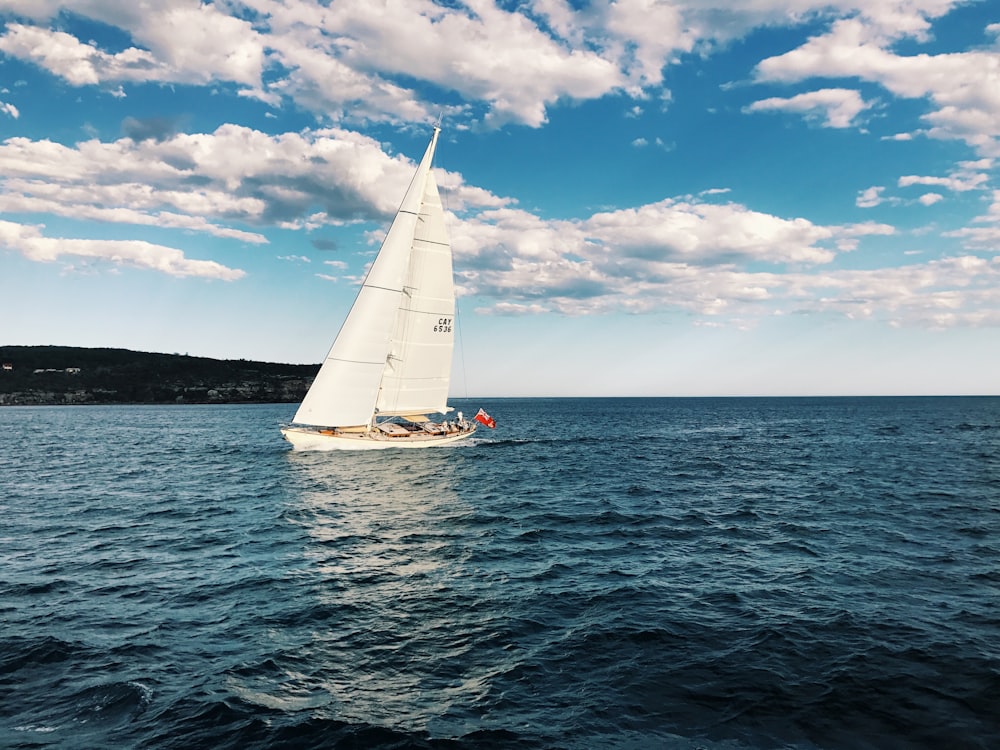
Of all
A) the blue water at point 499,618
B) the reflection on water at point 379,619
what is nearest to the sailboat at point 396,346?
the blue water at point 499,618

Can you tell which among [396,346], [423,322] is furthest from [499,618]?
[423,322]

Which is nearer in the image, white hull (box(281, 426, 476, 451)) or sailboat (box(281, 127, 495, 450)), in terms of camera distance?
sailboat (box(281, 127, 495, 450))

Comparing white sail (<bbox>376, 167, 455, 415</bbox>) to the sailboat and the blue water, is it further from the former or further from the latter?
the blue water

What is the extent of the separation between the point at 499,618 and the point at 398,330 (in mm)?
39082

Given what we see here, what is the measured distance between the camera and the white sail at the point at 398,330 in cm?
4844

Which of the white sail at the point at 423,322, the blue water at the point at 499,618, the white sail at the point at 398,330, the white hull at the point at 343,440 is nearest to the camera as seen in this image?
the blue water at the point at 499,618

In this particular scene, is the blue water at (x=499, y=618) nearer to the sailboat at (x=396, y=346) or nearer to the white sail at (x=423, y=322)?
the sailboat at (x=396, y=346)

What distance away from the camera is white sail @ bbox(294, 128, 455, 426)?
159ft

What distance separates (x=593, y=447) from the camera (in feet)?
218

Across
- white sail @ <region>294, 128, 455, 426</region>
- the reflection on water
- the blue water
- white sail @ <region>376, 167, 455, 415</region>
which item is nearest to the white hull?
white sail @ <region>294, 128, 455, 426</region>

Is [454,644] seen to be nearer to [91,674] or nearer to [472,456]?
[91,674]

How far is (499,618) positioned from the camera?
15461 mm

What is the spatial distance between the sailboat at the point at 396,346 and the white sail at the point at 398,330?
8 cm

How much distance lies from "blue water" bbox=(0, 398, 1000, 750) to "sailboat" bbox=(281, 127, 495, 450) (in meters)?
13.9
